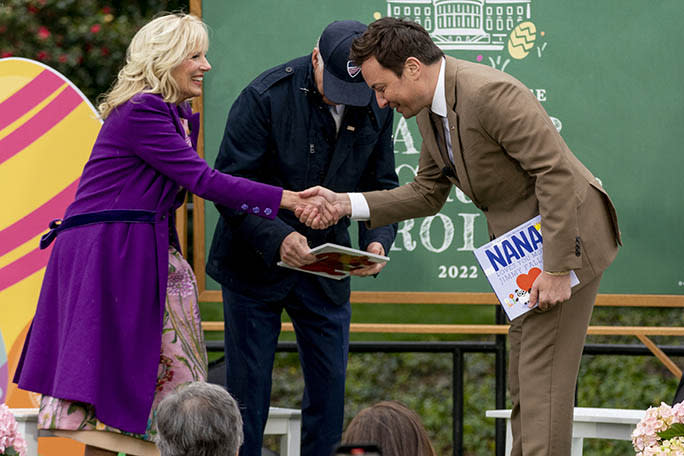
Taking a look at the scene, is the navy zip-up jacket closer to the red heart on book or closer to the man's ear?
Answer: the man's ear

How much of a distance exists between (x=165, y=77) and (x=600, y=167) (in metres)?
2.18

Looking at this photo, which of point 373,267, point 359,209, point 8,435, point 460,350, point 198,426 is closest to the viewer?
point 198,426

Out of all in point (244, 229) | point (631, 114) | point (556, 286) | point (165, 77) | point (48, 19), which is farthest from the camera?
point (48, 19)

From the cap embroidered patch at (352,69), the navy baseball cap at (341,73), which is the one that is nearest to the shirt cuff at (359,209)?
the navy baseball cap at (341,73)

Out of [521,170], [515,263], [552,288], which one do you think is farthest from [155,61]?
[552,288]

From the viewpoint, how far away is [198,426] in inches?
107

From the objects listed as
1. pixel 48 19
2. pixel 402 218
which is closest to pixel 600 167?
pixel 402 218

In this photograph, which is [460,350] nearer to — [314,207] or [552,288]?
[314,207]

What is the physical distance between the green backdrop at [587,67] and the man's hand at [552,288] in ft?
5.06

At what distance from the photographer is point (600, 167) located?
5094 mm

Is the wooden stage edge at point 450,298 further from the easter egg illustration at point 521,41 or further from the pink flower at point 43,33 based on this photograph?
the pink flower at point 43,33

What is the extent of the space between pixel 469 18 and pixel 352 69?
1.16m

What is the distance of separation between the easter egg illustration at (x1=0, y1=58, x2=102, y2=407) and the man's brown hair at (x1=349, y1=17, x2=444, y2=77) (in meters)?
1.47

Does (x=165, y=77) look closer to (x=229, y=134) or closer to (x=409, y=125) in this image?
(x=229, y=134)
